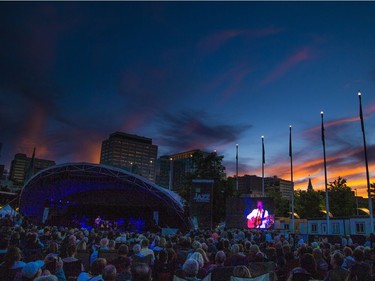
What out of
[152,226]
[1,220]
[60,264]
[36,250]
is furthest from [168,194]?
[60,264]

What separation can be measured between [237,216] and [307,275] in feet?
72.8

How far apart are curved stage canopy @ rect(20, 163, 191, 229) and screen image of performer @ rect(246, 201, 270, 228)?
1251 centimetres

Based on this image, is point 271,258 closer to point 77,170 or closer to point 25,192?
point 77,170

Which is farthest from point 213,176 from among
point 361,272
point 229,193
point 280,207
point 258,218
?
point 361,272

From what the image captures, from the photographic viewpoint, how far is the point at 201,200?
2781cm

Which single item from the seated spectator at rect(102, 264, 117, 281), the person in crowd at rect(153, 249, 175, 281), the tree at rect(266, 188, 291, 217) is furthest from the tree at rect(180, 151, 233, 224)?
the seated spectator at rect(102, 264, 117, 281)

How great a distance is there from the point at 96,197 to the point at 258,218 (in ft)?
87.8

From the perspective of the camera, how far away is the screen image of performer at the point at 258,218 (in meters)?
26.3

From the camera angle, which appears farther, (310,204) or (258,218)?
(310,204)

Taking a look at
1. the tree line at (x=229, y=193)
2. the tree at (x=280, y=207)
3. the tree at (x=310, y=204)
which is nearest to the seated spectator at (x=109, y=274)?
the tree line at (x=229, y=193)

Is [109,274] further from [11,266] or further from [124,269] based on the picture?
[11,266]

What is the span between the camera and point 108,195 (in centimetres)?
4484

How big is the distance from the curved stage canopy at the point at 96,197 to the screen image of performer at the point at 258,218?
12.5 metres

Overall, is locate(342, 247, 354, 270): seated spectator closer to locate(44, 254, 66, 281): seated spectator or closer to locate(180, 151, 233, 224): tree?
locate(44, 254, 66, 281): seated spectator
